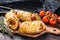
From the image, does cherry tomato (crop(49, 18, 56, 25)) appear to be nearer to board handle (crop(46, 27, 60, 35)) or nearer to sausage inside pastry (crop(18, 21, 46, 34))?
board handle (crop(46, 27, 60, 35))

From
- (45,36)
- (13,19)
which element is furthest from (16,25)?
(45,36)

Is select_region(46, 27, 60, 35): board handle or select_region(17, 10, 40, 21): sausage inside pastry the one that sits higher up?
select_region(17, 10, 40, 21): sausage inside pastry

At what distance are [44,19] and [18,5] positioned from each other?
0.40 meters

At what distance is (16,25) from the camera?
3.42ft

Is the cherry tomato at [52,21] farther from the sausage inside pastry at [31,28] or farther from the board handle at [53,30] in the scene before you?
the sausage inside pastry at [31,28]

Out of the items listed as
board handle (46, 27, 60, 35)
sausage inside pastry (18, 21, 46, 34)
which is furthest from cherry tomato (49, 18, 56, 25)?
sausage inside pastry (18, 21, 46, 34)

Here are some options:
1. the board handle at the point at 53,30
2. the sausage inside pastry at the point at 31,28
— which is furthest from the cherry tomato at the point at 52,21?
the sausage inside pastry at the point at 31,28

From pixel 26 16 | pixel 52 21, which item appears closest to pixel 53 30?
pixel 52 21

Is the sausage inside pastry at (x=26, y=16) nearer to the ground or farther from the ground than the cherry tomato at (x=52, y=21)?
farther from the ground

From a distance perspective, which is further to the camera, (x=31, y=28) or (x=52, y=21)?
(x=52, y=21)

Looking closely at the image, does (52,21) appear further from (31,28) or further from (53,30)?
(31,28)

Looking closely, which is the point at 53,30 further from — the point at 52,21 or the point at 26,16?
the point at 26,16

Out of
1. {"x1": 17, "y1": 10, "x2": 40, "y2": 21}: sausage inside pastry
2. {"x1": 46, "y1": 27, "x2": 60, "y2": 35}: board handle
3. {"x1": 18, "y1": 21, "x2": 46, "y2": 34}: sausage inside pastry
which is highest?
{"x1": 17, "y1": 10, "x2": 40, "y2": 21}: sausage inside pastry

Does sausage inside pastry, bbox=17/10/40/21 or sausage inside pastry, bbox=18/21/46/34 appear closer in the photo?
sausage inside pastry, bbox=18/21/46/34
